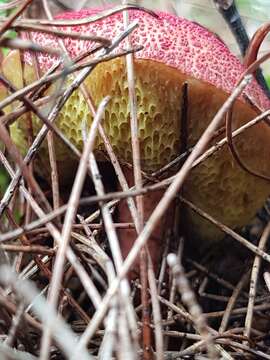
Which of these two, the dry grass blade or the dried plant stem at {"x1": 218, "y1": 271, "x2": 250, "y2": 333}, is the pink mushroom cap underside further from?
the dried plant stem at {"x1": 218, "y1": 271, "x2": 250, "y2": 333}

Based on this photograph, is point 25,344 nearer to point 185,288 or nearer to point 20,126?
point 185,288

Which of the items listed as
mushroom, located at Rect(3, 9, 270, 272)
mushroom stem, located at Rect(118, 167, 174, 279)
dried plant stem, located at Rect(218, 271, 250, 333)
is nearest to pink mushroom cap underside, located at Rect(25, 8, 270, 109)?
mushroom, located at Rect(3, 9, 270, 272)


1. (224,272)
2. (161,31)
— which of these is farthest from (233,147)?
(224,272)

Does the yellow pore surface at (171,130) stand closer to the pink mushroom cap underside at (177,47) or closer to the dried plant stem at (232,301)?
the pink mushroom cap underside at (177,47)

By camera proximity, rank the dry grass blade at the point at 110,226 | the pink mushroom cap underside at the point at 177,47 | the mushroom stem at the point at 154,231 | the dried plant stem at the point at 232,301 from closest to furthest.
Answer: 1. the dry grass blade at the point at 110,226
2. the pink mushroom cap underside at the point at 177,47
3. the dried plant stem at the point at 232,301
4. the mushroom stem at the point at 154,231

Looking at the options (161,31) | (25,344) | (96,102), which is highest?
(161,31)

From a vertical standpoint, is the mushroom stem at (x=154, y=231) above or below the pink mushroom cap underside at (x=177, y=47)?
below

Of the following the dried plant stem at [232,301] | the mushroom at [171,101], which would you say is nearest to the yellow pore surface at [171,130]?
the mushroom at [171,101]
